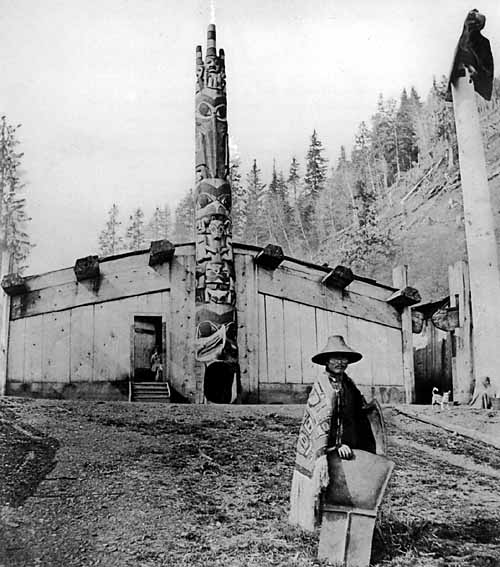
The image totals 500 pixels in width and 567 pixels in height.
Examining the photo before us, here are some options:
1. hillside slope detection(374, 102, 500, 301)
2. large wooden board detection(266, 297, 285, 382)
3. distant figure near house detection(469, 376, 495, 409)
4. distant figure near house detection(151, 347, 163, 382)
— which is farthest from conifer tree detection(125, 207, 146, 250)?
hillside slope detection(374, 102, 500, 301)

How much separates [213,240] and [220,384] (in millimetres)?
1148

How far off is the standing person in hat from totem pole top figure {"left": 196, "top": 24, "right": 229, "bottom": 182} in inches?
123

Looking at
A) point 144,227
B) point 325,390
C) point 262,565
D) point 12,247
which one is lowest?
point 262,565

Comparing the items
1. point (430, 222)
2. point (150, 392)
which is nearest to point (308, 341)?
point (150, 392)

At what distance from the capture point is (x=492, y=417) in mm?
4785

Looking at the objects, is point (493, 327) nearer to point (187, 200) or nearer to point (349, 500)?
point (349, 500)

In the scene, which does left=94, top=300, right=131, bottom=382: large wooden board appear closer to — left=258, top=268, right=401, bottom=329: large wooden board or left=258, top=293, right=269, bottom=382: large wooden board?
left=258, top=293, right=269, bottom=382: large wooden board

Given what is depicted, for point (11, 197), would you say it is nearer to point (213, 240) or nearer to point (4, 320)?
point (4, 320)

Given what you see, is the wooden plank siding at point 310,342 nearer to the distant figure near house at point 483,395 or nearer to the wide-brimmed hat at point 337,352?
the distant figure near house at point 483,395

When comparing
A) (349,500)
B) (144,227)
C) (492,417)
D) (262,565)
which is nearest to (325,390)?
(349,500)

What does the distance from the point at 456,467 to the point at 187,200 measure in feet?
19.3

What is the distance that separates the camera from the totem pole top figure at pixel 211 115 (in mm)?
5633

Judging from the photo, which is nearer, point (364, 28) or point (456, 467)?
point (456, 467)

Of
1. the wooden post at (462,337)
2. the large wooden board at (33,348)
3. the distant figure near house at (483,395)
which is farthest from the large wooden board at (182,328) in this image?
the wooden post at (462,337)
